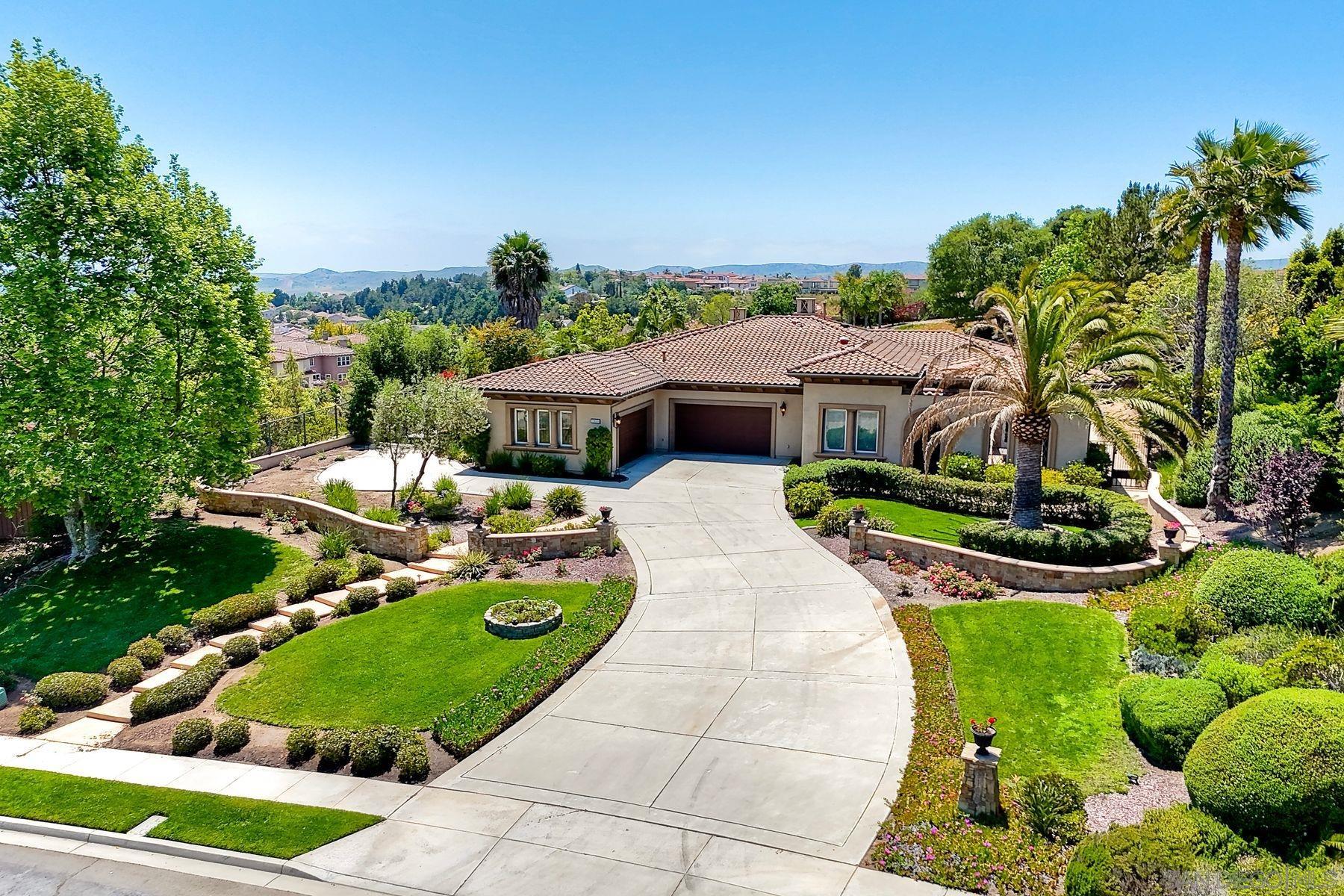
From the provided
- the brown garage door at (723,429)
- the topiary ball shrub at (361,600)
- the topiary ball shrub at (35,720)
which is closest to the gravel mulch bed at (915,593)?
the topiary ball shrub at (361,600)

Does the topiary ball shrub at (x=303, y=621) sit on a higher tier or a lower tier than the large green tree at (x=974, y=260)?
lower

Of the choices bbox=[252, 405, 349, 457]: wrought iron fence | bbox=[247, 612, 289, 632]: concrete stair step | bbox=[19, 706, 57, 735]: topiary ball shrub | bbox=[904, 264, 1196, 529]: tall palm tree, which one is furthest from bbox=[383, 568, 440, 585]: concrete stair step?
bbox=[252, 405, 349, 457]: wrought iron fence

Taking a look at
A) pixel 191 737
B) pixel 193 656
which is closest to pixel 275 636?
pixel 193 656

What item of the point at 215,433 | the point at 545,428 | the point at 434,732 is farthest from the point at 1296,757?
the point at 545,428

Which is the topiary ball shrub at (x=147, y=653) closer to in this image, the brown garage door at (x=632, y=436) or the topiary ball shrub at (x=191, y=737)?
the topiary ball shrub at (x=191, y=737)

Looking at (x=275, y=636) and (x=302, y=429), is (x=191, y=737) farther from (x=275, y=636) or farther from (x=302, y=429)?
(x=302, y=429)

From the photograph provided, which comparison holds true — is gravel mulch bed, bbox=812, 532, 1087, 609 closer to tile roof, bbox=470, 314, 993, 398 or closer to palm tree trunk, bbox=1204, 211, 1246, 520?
palm tree trunk, bbox=1204, 211, 1246, 520

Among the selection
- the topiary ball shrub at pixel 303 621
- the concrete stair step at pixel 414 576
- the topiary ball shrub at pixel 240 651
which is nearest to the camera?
the topiary ball shrub at pixel 240 651
